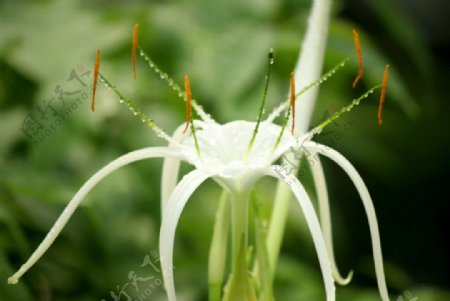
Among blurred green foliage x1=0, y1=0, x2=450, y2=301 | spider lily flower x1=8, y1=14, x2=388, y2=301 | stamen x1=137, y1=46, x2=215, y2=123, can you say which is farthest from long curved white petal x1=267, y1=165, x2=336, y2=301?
blurred green foliage x1=0, y1=0, x2=450, y2=301

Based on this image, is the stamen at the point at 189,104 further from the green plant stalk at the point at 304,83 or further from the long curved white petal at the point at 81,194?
the green plant stalk at the point at 304,83

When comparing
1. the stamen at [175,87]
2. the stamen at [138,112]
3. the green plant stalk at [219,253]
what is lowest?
the green plant stalk at [219,253]

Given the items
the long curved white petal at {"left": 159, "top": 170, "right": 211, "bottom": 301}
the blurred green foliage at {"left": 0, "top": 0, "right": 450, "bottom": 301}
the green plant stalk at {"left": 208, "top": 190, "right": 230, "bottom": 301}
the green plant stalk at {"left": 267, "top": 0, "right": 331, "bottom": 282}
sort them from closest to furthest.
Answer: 1. the long curved white petal at {"left": 159, "top": 170, "right": 211, "bottom": 301}
2. the green plant stalk at {"left": 208, "top": 190, "right": 230, "bottom": 301}
3. the green plant stalk at {"left": 267, "top": 0, "right": 331, "bottom": 282}
4. the blurred green foliage at {"left": 0, "top": 0, "right": 450, "bottom": 301}

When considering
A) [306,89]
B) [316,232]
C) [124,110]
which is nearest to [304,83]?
[306,89]

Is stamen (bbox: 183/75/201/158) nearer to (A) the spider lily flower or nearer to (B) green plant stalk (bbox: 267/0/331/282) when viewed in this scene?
(A) the spider lily flower

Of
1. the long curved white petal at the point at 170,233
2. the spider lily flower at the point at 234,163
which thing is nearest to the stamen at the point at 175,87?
the spider lily flower at the point at 234,163

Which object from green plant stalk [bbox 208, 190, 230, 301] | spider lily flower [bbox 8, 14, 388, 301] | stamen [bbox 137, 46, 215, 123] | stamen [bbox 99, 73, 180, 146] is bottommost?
green plant stalk [bbox 208, 190, 230, 301]

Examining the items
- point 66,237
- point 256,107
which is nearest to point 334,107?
point 256,107

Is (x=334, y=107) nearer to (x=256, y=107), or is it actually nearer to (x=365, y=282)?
(x=256, y=107)
